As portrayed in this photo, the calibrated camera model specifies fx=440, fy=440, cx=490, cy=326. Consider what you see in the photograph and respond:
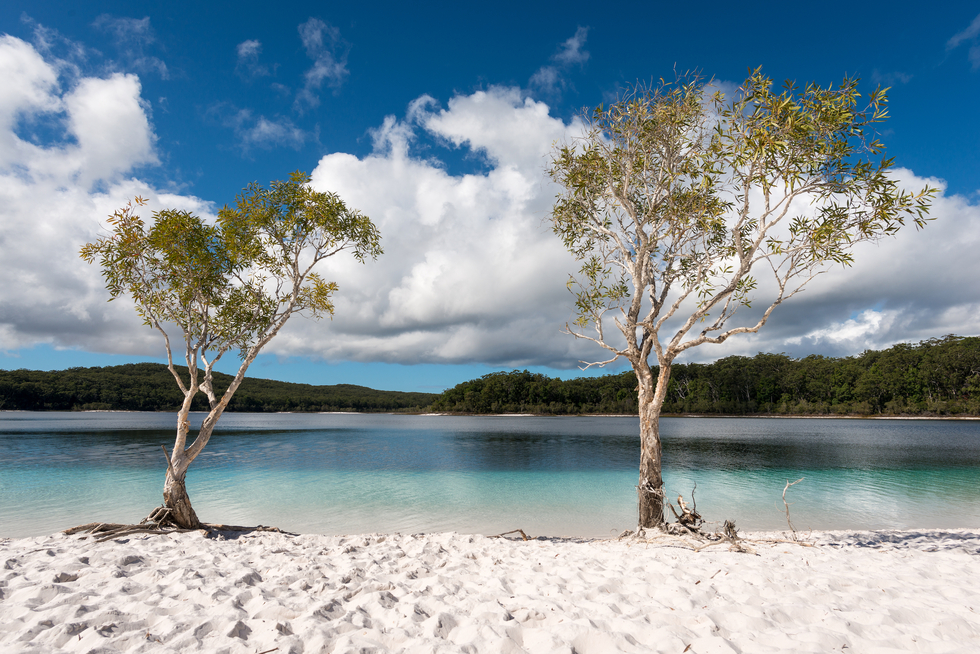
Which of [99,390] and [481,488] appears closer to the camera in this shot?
[481,488]

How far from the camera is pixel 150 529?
328 inches

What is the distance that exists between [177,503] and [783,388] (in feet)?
383

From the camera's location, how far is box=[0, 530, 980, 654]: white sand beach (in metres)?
3.66

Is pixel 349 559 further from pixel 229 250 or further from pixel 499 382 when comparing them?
pixel 499 382

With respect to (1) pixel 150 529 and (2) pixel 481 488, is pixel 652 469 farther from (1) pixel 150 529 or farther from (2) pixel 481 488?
(1) pixel 150 529

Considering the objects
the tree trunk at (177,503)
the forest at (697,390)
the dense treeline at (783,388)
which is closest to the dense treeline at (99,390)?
the forest at (697,390)

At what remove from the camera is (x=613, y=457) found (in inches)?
1065

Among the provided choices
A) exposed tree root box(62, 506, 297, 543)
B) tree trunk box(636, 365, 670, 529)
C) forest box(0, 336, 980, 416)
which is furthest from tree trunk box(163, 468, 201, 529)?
forest box(0, 336, 980, 416)

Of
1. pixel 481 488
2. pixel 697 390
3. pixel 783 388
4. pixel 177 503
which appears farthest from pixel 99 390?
pixel 783 388

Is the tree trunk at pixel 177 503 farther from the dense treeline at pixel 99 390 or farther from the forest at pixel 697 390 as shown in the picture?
the forest at pixel 697 390

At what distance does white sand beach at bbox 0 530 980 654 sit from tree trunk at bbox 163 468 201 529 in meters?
1.69

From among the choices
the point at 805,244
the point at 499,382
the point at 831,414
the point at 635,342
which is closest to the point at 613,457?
the point at 635,342

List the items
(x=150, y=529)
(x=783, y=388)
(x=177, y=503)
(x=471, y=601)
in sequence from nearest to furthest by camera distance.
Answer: (x=471, y=601) → (x=150, y=529) → (x=177, y=503) → (x=783, y=388)

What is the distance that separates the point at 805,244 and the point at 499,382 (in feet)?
384
